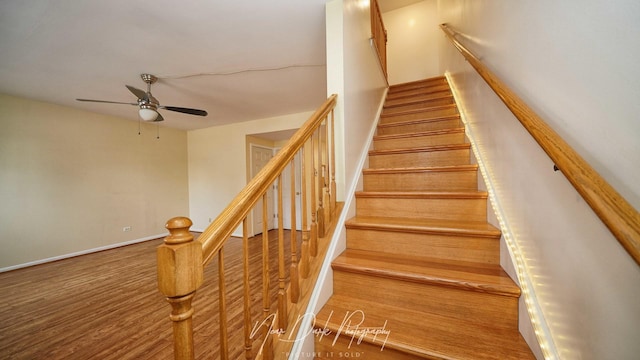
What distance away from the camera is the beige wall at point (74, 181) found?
122 inches

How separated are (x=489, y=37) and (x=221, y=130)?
4863mm

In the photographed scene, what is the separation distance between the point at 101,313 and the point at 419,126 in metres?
3.51

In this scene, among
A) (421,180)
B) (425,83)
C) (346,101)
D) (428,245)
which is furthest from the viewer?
(425,83)

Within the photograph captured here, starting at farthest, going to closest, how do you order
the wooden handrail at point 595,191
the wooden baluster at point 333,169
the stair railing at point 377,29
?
1. the stair railing at point 377,29
2. the wooden baluster at point 333,169
3. the wooden handrail at point 595,191

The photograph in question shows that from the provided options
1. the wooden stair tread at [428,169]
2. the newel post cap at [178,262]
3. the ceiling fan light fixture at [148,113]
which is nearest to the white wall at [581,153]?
the wooden stair tread at [428,169]

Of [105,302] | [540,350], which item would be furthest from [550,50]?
[105,302]

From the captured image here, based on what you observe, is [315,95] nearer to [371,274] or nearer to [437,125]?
[437,125]

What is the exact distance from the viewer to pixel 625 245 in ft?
1.26

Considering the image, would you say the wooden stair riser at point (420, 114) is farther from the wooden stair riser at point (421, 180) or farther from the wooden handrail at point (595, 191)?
the wooden handrail at point (595, 191)

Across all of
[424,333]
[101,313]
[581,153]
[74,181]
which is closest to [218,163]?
[74,181]

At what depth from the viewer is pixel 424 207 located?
149 cm

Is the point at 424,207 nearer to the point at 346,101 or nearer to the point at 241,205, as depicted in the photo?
the point at 346,101

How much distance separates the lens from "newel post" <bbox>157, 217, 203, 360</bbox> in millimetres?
458

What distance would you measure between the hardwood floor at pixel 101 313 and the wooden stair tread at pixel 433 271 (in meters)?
1.04
